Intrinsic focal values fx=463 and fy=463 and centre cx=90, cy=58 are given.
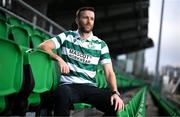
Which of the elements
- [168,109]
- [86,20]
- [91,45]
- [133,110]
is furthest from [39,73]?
[168,109]

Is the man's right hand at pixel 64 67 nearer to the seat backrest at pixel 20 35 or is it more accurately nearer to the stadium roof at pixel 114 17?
the seat backrest at pixel 20 35

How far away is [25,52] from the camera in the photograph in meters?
4.16

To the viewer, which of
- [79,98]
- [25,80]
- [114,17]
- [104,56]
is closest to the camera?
[25,80]

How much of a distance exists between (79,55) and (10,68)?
3.38 feet

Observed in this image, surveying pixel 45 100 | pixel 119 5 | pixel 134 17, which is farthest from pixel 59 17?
pixel 45 100

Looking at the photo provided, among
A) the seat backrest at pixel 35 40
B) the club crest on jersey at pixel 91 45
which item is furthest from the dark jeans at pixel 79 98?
the seat backrest at pixel 35 40

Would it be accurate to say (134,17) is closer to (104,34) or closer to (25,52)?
(104,34)

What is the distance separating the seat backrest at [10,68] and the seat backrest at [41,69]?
1.15ft

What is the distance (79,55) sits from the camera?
15.1ft

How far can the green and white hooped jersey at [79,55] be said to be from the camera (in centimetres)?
460

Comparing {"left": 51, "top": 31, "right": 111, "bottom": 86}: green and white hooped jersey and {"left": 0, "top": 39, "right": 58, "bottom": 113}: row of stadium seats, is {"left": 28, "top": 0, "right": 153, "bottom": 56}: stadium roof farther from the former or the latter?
{"left": 0, "top": 39, "right": 58, "bottom": 113}: row of stadium seats

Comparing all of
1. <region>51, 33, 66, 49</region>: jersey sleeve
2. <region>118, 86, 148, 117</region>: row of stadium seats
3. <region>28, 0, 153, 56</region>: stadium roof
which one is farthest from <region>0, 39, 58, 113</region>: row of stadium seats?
<region>28, 0, 153, 56</region>: stadium roof

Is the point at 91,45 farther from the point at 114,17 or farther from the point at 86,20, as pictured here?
the point at 114,17

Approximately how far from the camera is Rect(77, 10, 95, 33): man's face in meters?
4.59
